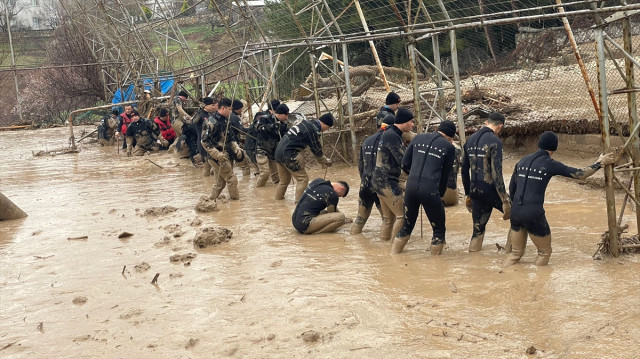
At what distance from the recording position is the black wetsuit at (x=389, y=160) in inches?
332

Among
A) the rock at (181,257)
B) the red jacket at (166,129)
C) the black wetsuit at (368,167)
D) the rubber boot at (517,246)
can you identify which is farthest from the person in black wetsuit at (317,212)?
the red jacket at (166,129)

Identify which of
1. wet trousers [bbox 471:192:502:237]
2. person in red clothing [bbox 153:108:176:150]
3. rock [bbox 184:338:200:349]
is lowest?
rock [bbox 184:338:200:349]

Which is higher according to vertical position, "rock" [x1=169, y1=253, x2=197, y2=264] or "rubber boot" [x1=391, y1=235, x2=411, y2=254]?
"rubber boot" [x1=391, y1=235, x2=411, y2=254]

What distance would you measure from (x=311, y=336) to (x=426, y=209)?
2596mm

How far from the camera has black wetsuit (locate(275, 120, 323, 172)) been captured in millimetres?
11195

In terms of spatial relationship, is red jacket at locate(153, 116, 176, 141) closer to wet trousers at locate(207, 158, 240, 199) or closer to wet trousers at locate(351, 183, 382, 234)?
wet trousers at locate(207, 158, 240, 199)

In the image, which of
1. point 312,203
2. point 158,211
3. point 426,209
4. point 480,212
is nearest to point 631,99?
point 480,212

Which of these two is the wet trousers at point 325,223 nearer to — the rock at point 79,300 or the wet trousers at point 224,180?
the wet trousers at point 224,180

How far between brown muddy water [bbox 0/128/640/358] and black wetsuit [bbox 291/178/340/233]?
0.26 meters

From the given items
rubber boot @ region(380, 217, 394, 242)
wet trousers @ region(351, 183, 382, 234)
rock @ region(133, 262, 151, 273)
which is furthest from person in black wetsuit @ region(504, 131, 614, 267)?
rock @ region(133, 262, 151, 273)

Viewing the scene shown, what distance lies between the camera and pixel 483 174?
25.3ft

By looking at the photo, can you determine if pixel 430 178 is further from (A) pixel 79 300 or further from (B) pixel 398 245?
(A) pixel 79 300

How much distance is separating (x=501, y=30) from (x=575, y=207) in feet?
31.0

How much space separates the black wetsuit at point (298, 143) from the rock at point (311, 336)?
5765 mm
